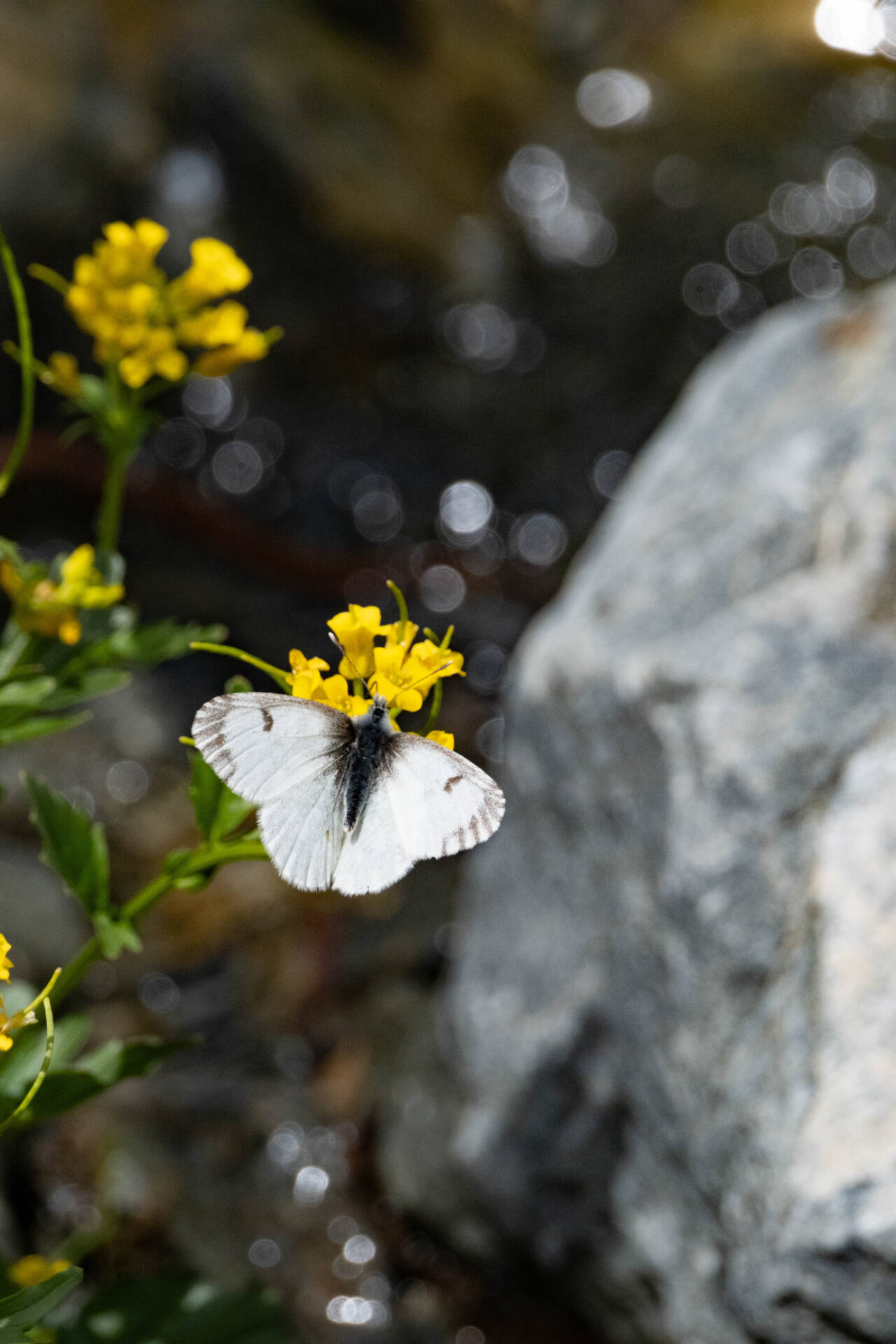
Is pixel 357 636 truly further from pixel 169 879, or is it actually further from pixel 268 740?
pixel 169 879

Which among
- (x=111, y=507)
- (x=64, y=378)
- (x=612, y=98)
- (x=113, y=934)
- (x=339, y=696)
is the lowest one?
(x=113, y=934)

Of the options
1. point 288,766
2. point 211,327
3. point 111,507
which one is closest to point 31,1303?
point 288,766

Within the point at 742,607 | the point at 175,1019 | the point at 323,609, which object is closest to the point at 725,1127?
the point at 742,607

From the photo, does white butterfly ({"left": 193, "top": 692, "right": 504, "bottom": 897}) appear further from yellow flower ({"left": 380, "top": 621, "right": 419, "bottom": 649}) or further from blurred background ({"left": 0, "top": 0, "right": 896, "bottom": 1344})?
blurred background ({"left": 0, "top": 0, "right": 896, "bottom": 1344})

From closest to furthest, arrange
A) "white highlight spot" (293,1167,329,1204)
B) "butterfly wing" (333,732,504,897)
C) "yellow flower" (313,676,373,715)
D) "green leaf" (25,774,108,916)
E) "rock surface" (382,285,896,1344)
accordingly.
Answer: "butterfly wing" (333,732,504,897), "yellow flower" (313,676,373,715), "green leaf" (25,774,108,916), "rock surface" (382,285,896,1344), "white highlight spot" (293,1167,329,1204)

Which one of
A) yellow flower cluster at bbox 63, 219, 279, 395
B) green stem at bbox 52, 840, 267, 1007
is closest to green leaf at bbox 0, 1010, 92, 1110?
green stem at bbox 52, 840, 267, 1007

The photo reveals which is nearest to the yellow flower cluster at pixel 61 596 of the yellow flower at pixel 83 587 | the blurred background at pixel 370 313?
the yellow flower at pixel 83 587

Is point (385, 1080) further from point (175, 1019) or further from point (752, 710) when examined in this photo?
point (752, 710)
